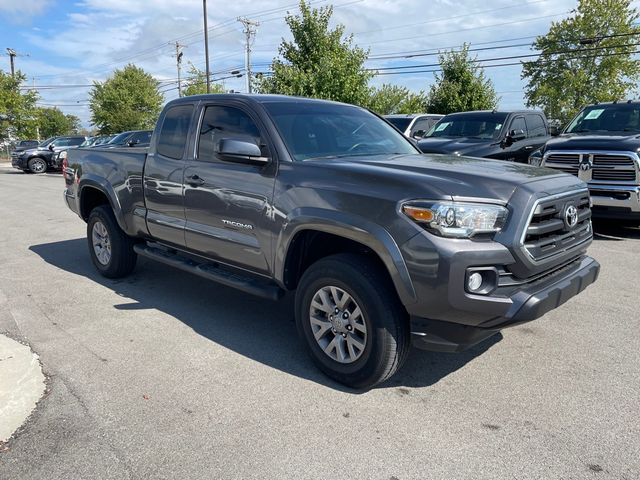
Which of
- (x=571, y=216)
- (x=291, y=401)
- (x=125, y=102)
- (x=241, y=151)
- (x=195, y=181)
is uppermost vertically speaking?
(x=125, y=102)

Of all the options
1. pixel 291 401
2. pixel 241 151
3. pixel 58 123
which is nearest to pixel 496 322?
pixel 291 401

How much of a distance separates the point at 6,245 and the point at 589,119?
1003cm

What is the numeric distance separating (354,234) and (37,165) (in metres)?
28.1

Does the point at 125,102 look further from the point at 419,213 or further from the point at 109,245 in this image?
the point at 419,213

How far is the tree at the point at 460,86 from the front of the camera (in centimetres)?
2234

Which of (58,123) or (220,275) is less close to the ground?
(58,123)

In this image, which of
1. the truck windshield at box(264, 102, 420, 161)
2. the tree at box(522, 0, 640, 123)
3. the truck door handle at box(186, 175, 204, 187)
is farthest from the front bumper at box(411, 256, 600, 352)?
the tree at box(522, 0, 640, 123)

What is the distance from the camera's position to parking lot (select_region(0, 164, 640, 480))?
2789mm

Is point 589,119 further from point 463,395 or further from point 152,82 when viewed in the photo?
point 152,82

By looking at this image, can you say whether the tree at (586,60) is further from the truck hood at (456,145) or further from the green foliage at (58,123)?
the green foliage at (58,123)

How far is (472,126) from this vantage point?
1089 cm

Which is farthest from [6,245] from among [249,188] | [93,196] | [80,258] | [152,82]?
[152,82]

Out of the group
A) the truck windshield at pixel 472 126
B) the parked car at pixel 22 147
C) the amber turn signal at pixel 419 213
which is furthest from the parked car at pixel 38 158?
the amber turn signal at pixel 419 213

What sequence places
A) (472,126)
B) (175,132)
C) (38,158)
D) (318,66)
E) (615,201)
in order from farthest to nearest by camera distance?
1. (38,158)
2. (318,66)
3. (472,126)
4. (615,201)
5. (175,132)
